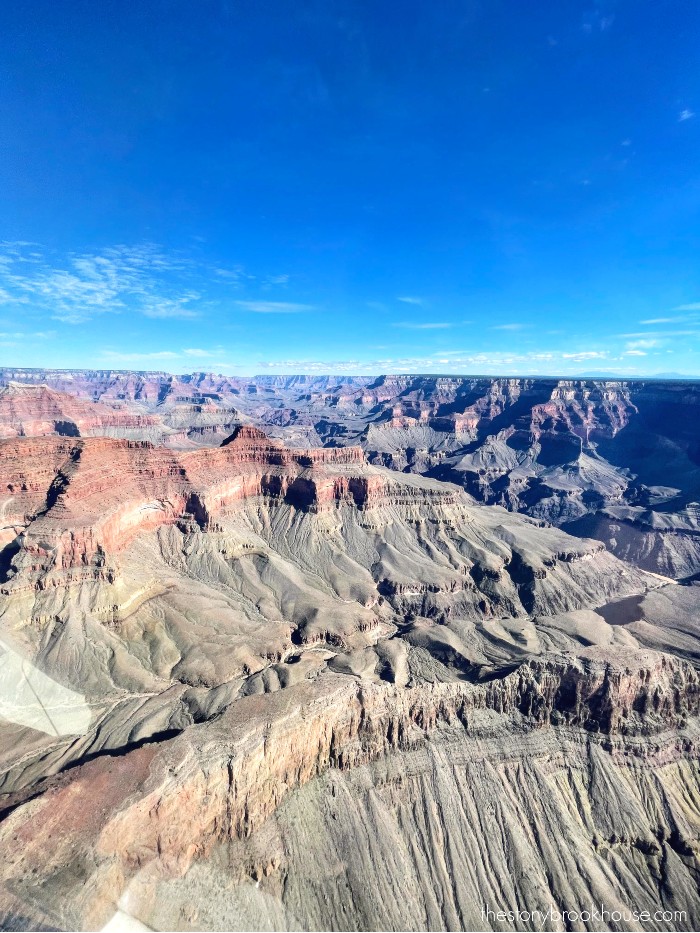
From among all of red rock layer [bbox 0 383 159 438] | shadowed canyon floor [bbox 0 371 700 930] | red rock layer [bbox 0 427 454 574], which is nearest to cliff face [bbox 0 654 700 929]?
shadowed canyon floor [bbox 0 371 700 930]

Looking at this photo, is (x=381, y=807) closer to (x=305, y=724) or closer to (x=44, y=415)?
(x=305, y=724)

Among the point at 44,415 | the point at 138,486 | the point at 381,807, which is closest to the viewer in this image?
the point at 381,807

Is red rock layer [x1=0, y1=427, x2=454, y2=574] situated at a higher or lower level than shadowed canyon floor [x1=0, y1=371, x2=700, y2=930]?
higher

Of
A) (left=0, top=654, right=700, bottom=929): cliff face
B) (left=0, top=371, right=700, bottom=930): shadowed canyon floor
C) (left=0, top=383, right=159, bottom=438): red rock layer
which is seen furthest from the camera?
(left=0, top=383, right=159, bottom=438): red rock layer

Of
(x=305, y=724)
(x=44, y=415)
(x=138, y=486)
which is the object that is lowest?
(x=305, y=724)

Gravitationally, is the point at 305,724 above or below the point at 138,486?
below

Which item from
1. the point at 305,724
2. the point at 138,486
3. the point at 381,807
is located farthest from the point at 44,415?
the point at 381,807

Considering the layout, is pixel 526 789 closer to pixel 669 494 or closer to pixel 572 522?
pixel 572 522

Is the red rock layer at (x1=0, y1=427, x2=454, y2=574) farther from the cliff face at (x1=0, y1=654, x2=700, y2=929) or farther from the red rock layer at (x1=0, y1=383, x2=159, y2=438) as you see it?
the red rock layer at (x1=0, y1=383, x2=159, y2=438)
